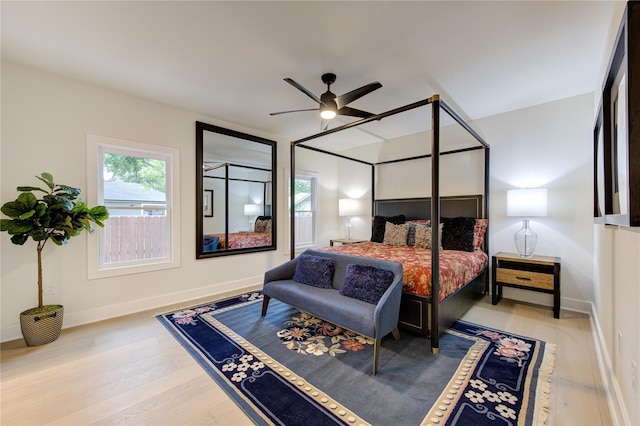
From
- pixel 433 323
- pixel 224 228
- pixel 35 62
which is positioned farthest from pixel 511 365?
pixel 35 62

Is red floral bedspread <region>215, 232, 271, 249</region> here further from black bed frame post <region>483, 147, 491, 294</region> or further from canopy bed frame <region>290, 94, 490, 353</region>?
black bed frame post <region>483, 147, 491, 294</region>

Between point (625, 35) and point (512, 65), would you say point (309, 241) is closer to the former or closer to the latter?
point (512, 65)

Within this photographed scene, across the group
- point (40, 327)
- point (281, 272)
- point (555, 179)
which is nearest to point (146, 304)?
point (40, 327)

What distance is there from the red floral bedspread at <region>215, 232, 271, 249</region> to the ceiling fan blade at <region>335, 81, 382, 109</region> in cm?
267

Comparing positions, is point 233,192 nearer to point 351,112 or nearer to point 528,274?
point 351,112

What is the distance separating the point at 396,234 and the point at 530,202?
5.75 ft

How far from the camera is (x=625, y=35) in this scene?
1038 millimetres

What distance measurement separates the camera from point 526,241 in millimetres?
3418

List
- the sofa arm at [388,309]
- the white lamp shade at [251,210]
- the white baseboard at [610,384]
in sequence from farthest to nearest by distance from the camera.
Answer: the white lamp shade at [251,210] → the sofa arm at [388,309] → the white baseboard at [610,384]

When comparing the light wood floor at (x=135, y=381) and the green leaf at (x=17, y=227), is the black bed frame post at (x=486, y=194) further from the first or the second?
the green leaf at (x=17, y=227)

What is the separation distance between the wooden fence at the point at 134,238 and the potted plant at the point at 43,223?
0.50 m

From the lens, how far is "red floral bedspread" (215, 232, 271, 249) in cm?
423

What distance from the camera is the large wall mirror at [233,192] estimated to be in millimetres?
3891

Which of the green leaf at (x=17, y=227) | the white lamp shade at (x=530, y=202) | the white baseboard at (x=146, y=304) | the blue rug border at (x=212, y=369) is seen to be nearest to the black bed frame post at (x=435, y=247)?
the blue rug border at (x=212, y=369)
